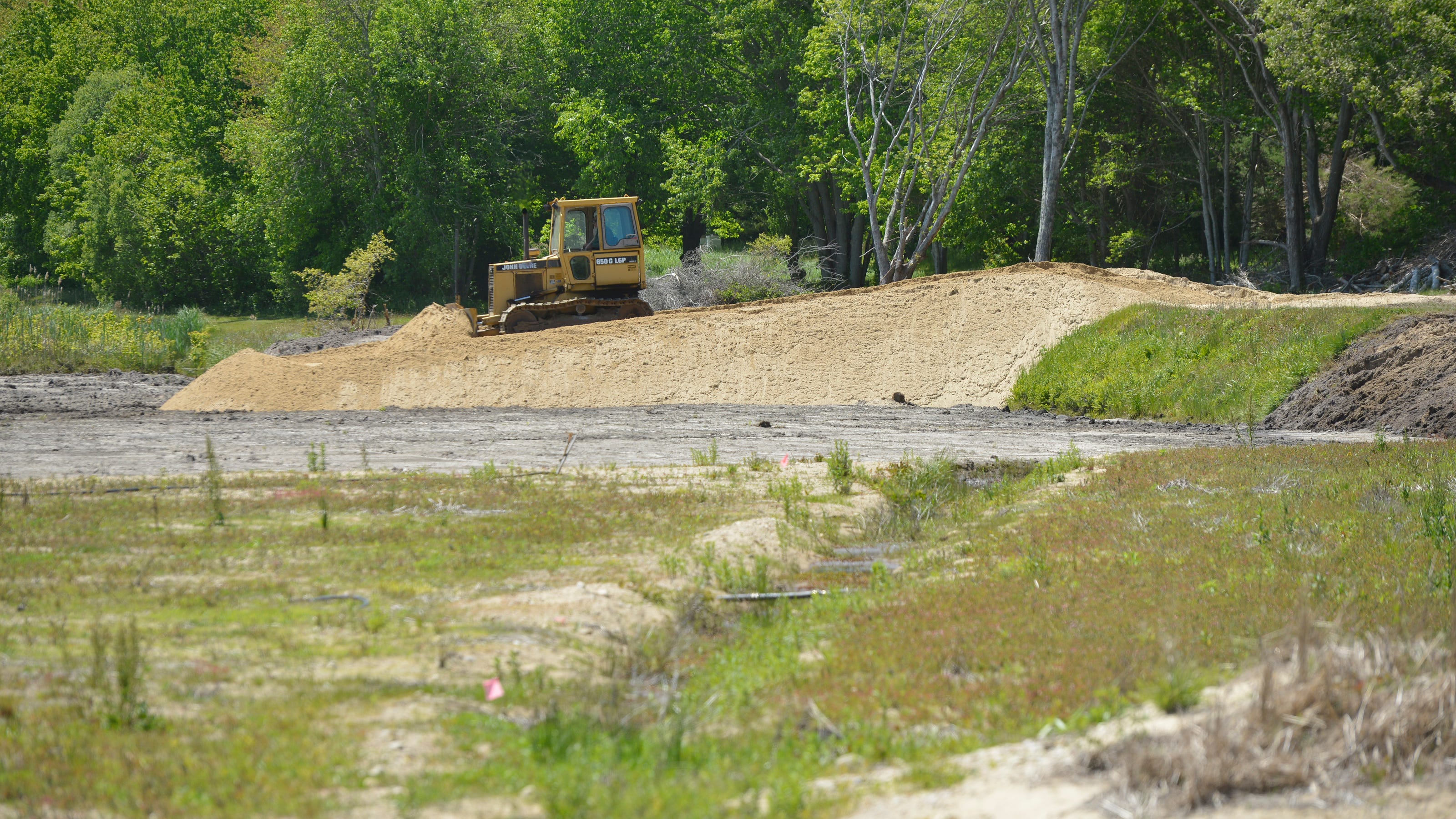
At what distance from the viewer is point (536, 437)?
630 inches

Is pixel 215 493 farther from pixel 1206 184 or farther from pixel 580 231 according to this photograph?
pixel 1206 184

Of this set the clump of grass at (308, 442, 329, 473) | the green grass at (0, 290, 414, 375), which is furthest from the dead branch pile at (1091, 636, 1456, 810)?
the green grass at (0, 290, 414, 375)

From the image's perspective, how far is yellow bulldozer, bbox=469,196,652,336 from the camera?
83.5ft

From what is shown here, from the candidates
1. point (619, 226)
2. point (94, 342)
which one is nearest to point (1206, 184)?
point (619, 226)

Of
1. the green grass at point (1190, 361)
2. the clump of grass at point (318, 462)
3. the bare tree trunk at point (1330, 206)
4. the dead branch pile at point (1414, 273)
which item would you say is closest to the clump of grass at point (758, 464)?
the clump of grass at point (318, 462)

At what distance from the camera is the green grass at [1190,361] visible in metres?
18.8

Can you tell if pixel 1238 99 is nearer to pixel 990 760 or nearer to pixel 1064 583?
pixel 1064 583

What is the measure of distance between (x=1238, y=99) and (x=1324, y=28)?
30.0 feet

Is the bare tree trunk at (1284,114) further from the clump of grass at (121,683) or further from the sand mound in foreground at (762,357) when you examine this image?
the clump of grass at (121,683)

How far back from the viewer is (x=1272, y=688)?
468cm

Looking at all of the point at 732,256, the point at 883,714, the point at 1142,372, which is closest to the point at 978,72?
the point at 732,256

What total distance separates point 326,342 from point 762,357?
14.8 m

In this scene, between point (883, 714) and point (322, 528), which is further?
point (322, 528)

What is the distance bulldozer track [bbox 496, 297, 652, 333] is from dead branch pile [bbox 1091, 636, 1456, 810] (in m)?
20.8
